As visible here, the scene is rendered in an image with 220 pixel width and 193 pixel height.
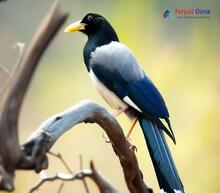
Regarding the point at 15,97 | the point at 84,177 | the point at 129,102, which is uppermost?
the point at 15,97

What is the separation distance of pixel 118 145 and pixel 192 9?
599mm

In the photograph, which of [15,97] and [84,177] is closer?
[15,97]

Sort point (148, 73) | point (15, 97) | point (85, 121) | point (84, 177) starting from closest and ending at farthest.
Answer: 1. point (15, 97)
2. point (85, 121)
3. point (84, 177)
4. point (148, 73)

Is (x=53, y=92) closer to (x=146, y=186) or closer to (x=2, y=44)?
(x=2, y=44)

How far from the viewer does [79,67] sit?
1794mm

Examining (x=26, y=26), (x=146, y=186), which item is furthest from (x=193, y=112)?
(x=26, y=26)

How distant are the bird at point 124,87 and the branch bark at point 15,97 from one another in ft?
2.08

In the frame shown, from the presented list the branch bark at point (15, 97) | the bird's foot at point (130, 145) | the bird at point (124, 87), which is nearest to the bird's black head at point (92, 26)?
the bird at point (124, 87)

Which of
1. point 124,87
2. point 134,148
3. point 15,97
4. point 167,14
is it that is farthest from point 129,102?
point 15,97

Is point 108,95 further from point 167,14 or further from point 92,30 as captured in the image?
point 167,14

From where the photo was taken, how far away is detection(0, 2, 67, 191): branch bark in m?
1.06

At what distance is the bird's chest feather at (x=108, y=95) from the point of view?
1.75m

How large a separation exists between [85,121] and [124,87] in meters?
0.32

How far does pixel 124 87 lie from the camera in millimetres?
1749
